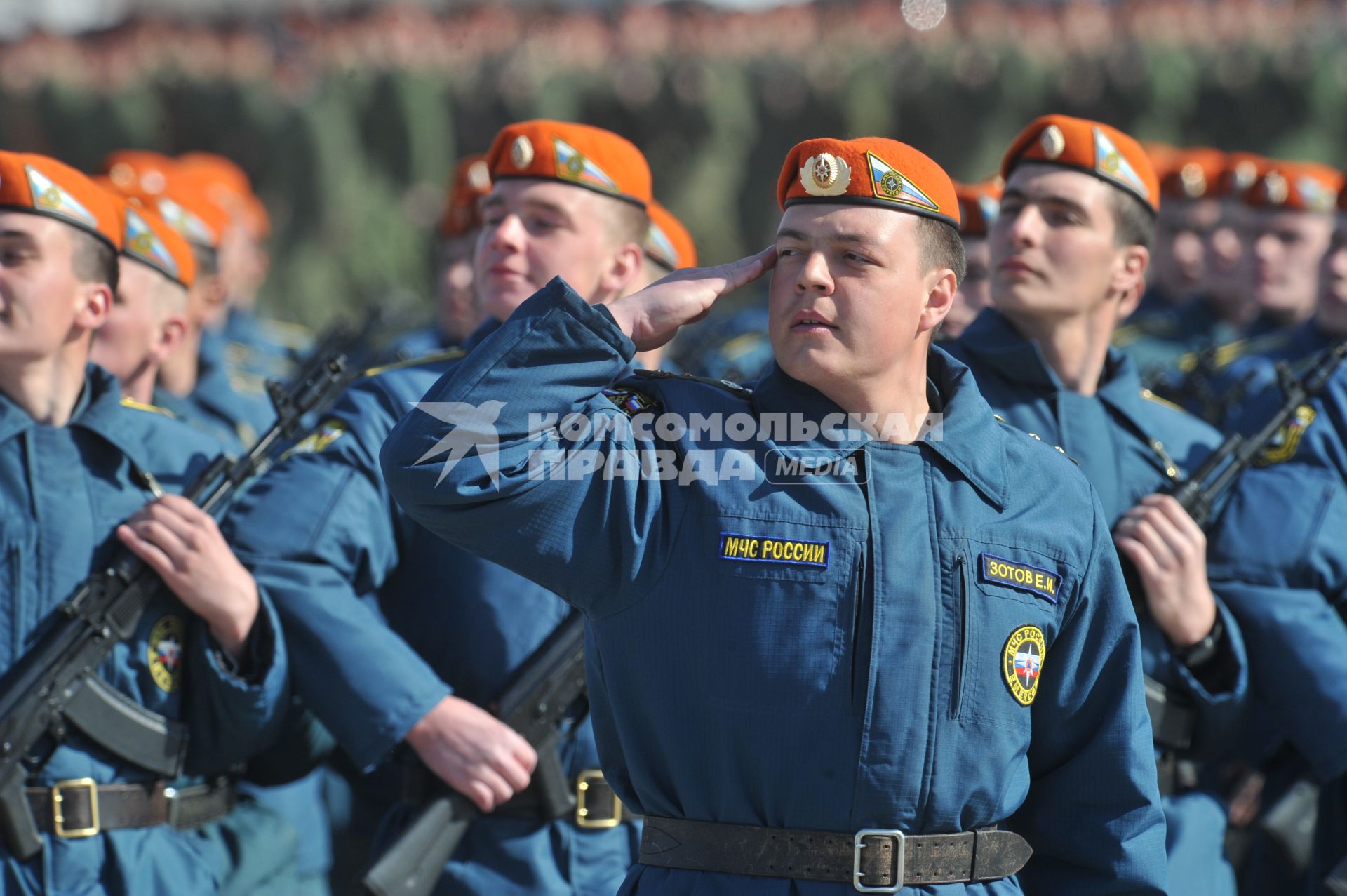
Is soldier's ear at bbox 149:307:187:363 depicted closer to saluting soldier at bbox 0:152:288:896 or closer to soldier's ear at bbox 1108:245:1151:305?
saluting soldier at bbox 0:152:288:896

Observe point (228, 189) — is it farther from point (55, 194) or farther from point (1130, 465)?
point (1130, 465)

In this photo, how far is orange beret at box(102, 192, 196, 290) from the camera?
5.47 meters

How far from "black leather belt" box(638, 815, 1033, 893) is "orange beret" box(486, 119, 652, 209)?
85.7 inches

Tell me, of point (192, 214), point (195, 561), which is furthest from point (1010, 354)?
point (192, 214)

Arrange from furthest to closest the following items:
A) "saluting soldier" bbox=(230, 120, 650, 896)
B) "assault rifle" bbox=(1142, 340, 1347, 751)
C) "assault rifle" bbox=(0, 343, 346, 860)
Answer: "assault rifle" bbox=(1142, 340, 1347, 751) → "saluting soldier" bbox=(230, 120, 650, 896) → "assault rifle" bbox=(0, 343, 346, 860)

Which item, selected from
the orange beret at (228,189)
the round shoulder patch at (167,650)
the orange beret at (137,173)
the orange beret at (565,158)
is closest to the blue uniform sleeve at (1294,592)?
the orange beret at (565,158)

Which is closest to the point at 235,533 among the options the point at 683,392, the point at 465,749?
the point at 465,749

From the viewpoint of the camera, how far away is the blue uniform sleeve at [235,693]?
4.40 meters

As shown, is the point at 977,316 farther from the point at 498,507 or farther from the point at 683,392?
the point at 498,507

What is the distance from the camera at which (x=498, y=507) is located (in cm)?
307

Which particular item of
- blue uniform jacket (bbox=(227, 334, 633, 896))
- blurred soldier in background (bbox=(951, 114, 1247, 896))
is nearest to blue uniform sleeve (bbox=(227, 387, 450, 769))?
blue uniform jacket (bbox=(227, 334, 633, 896))

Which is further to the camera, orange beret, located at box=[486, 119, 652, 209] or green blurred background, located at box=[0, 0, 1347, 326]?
green blurred background, located at box=[0, 0, 1347, 326]

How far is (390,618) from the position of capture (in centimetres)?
466

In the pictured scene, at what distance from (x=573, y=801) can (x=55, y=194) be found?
195 cm
